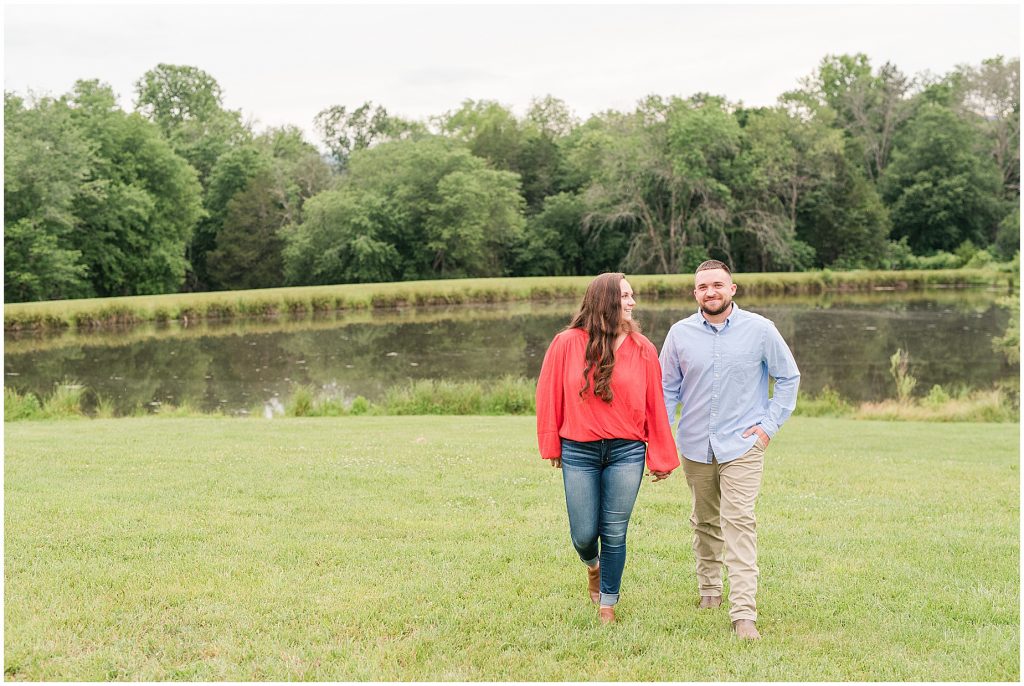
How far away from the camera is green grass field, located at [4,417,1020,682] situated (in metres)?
4.54

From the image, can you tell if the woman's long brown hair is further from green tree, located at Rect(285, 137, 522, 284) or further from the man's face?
green tree, located at Rect(285, 137, 522, 284)

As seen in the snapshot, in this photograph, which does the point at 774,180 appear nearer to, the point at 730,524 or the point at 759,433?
the point at 759,433

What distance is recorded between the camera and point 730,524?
199 inches

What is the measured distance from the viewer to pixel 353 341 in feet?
103

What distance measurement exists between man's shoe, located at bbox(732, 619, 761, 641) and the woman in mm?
698

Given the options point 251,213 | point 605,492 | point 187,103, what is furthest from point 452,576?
point 187,103

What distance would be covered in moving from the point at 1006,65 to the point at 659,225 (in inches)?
1503

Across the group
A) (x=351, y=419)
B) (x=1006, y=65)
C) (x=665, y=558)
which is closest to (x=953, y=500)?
(x=665, y=558)

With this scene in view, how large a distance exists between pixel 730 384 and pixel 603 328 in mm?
866

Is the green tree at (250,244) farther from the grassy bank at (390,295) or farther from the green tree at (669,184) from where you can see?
the green tree at (669,184)

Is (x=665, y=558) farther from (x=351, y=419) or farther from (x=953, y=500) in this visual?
(x=351, y=419)

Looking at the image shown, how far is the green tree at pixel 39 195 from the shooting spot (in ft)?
145

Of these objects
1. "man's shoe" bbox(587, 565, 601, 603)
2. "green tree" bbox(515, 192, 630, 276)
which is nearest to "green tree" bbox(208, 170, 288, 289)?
Result: "green tree" bbox(515, 192, 630, 276)

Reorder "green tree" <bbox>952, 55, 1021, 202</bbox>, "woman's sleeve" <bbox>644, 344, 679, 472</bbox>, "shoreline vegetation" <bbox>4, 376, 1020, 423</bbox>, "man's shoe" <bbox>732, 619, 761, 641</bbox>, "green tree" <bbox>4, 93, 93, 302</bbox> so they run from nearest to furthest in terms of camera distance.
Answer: "man's shoe" <bbox>732, 619, 761, 641</bbox> → "woman's sleeve" <bbox>644, 344, 679, 472</bbox> → "shoreline vegetation" <bbox>4, 376, 1020, 423</bbox> → "green tree" <bbox>4, 93, 93, 302</bbox> → "green tree" <bbox>952, 55, 1021, 202</bbox>
